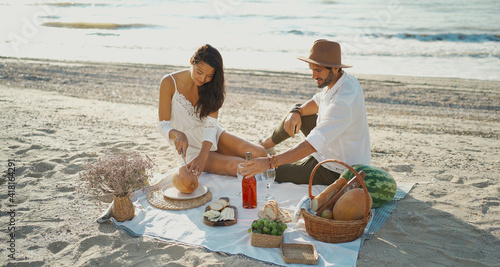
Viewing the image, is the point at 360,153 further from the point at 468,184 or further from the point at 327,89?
the point at 468,184

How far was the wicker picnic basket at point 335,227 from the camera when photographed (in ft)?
11.1

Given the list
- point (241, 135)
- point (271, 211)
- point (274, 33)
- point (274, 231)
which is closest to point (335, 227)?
point (274, 231)

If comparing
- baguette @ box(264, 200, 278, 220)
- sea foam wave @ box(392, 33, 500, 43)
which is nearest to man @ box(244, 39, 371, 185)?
baguette @ box(264, 200, 278, 220)

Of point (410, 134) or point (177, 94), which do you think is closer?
point (177, 94)

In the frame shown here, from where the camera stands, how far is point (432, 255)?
136 inches

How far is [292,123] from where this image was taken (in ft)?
16.1

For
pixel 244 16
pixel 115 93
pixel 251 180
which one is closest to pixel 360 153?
pixel 251 180

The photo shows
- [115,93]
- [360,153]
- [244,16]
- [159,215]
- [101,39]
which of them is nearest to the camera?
[159,215]

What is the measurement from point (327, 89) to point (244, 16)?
2820 cm

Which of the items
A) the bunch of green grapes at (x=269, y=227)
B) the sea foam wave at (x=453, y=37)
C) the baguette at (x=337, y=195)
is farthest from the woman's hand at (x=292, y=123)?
the sea foam wave at (x=453, y=37)

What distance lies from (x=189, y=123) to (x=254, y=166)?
5.49ft

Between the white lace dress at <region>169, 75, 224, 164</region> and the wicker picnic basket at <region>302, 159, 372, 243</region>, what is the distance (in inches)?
73.4

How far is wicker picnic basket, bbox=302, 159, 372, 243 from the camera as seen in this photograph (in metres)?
3.38

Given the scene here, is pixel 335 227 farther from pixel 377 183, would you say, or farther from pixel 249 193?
pixel 249 193
